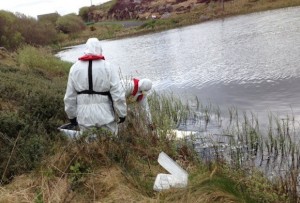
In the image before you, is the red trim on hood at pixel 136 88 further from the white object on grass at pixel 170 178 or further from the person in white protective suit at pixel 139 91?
the white object on grass at pixel 170 178

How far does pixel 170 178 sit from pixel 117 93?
4.76ft

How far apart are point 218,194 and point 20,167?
2.57m

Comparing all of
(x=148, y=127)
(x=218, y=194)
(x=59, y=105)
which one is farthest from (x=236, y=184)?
(x=59, y=105)

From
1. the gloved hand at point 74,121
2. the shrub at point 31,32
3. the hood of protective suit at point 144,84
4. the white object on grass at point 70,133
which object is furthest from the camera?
the shrub at point 31,32

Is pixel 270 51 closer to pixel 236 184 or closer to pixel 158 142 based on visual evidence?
pixel 158 142

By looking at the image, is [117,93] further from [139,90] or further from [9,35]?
[9,35]

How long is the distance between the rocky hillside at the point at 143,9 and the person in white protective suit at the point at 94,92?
67313 millimetres

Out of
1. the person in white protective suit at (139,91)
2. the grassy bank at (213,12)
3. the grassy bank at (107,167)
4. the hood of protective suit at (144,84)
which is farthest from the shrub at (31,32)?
the grassy bank at (107,167)

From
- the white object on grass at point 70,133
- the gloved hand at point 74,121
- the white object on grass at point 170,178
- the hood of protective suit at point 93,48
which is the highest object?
the hood of protective suit at point 93,48

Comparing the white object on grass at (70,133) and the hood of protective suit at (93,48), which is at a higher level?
the hood of protective suit at (93,48)

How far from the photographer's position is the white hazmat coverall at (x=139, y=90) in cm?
664

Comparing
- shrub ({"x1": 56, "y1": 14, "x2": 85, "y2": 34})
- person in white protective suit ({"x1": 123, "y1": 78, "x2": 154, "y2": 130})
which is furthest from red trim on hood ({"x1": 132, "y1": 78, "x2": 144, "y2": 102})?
shrub ({"x1": 56, "y1": 14, "x2": 85, "y2": 34})

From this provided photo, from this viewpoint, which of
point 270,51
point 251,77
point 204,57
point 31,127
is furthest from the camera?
point 204,57

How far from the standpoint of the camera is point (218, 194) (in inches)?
162
